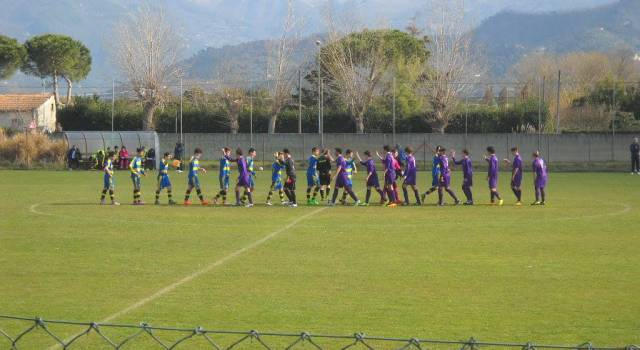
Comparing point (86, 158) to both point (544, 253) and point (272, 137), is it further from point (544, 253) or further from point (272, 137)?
point (544, 253)

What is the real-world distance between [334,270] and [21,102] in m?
71.6

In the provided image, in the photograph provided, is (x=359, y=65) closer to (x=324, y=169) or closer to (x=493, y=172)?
(x=324, y=169)

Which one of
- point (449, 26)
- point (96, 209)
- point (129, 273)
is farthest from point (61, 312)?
point (449, 26)

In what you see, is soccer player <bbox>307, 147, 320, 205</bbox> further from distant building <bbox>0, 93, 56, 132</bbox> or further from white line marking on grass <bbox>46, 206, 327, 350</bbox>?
distant building <bbox>0, 93, 56, 132</bbox>

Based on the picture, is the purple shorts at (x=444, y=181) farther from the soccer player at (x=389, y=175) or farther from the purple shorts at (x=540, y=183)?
the purple shorts at (x=540, y=183)

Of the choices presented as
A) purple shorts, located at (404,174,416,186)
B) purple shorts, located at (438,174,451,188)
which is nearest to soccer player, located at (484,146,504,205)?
purple shorts, located at (438,174,451,188)

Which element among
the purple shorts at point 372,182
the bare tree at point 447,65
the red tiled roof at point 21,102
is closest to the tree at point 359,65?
the bare tree at point 447,65

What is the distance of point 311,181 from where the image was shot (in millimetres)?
29266

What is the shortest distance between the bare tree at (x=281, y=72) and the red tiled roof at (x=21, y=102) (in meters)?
22.3

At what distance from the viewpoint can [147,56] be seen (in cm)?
6969

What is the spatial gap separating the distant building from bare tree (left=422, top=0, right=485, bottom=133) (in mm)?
34027

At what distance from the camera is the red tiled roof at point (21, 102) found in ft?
264

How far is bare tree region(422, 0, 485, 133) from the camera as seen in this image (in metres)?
60.5

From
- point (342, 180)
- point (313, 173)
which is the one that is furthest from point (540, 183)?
point (313, 173)
